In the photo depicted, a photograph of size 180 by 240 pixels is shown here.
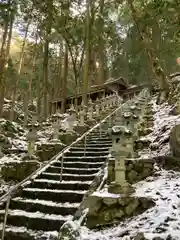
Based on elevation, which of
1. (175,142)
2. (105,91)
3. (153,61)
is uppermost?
(105,91)

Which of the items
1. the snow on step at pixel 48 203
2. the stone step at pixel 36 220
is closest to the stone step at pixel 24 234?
the stone step at pixel 36 220

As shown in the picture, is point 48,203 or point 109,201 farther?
point 48,203

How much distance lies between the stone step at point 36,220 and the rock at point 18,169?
230 cm

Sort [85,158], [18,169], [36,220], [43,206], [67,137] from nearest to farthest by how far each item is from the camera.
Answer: [36,220] → [43,206] → [18,169] → [85,158] → [67,137]

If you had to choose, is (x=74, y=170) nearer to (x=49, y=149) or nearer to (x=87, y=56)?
(x=49, y=149)

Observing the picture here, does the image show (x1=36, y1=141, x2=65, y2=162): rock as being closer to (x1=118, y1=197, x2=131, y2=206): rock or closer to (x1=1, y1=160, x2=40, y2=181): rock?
(x1=1, y1=160, x2=40, y2=181): rock

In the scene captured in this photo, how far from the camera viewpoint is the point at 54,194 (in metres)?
6.84

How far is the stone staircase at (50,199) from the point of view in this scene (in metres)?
5.82

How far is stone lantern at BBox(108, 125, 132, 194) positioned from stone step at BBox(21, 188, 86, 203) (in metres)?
1.06

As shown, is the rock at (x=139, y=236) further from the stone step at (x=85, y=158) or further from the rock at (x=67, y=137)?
the rock at (x=67, y=137)

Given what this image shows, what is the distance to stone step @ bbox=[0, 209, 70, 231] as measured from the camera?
229 inches

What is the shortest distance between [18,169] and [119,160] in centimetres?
381

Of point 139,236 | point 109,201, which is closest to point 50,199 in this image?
point 109,201

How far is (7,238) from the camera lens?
5.71 m
